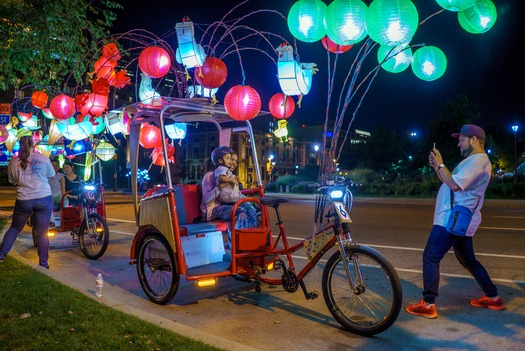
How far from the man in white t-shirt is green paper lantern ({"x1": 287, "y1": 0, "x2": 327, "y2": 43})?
275 cm

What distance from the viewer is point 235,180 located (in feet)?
19.5

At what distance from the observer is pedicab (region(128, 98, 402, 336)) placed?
409cm

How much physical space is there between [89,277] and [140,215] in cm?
166

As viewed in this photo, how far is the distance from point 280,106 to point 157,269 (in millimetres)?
4764

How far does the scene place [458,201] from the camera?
14.8ft

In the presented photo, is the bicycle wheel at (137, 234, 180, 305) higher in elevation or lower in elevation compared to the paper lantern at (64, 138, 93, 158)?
lower

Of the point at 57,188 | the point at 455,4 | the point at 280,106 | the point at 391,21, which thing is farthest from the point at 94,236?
the point at 455,4

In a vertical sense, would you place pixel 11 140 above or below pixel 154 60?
below

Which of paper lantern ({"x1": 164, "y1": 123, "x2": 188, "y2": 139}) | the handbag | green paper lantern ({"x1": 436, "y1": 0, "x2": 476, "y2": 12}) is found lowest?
the handbag

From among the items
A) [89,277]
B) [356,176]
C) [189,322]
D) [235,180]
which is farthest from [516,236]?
[356,176]

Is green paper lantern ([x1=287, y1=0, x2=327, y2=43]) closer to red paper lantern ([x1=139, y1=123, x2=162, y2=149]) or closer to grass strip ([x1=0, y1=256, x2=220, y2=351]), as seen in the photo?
red paper lantern ([x1=139, y1=123, x2=162, y2=149])

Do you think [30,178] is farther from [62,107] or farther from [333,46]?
[333,46]

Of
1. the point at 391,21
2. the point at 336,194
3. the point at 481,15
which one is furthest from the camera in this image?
the point at 481,15

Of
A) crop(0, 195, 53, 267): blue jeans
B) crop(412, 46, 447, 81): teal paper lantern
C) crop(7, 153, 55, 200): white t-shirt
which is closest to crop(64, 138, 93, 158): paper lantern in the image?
crop(7, 153, 55, 200): white t-shirt
